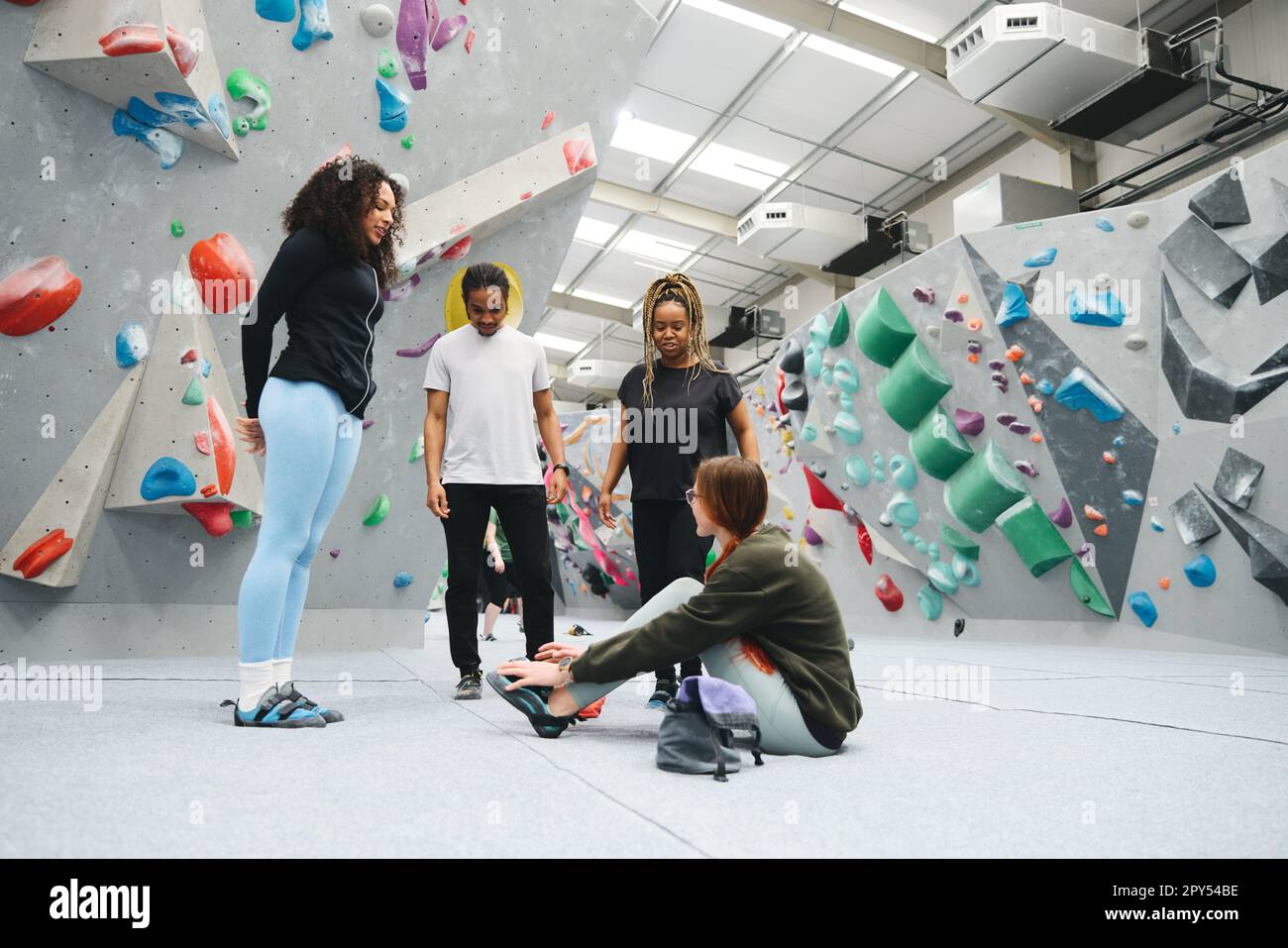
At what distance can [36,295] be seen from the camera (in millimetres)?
2846

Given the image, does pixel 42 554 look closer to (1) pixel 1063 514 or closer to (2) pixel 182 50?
(2) pixel 182 50

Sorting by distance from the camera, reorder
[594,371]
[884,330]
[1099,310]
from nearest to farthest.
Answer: [1099,310] → [884,330] → [594,371]

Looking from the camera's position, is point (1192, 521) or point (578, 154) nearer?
point (578, 154)

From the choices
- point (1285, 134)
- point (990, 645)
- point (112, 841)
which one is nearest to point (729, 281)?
point (1285, 134)

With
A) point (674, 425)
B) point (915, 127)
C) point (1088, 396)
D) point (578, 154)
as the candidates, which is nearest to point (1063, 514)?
point (1088, 396)

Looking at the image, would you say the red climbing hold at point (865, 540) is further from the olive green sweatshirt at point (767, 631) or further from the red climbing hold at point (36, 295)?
the red climbing hold at point (36, 295)

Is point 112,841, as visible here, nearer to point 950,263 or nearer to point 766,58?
point 950,263

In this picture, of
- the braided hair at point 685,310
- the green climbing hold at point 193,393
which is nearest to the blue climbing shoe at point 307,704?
the braided hair at point 685,310

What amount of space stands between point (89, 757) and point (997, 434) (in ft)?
18.0

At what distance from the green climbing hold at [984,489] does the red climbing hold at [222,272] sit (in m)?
4.61

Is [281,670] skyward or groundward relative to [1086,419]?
groundward

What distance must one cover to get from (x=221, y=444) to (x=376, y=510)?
100 centimetres

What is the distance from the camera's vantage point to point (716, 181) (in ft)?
36.0

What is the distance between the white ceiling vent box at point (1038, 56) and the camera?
641cm
